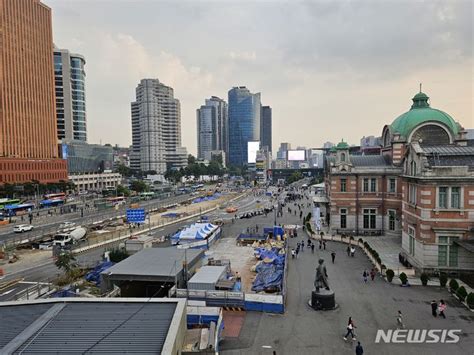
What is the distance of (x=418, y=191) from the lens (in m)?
31.1

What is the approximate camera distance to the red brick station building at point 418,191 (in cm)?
2925

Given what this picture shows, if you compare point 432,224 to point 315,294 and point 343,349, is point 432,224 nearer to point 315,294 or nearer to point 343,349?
point 315,294

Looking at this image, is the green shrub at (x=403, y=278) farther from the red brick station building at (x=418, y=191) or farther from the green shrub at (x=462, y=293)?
the green shrub at (x=462, y=293)

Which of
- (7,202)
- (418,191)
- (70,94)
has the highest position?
(70,94)

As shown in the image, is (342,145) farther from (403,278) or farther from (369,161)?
(403,278)

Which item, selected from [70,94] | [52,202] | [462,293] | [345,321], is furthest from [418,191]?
[70,94]

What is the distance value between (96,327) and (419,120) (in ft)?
143

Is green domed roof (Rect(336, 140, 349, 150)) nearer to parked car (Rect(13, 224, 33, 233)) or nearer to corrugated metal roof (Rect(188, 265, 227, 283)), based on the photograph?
corrugated metal roof (Rect(188, 265, 227, 283))

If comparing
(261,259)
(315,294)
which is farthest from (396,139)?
(315,294)

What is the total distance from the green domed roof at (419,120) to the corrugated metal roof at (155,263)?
30920 mm

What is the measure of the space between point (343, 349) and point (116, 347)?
11953 mm

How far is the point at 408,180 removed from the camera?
110 feet

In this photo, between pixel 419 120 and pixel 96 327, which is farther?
pixel 419 120

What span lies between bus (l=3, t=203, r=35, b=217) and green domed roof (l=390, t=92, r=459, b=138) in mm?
73047
